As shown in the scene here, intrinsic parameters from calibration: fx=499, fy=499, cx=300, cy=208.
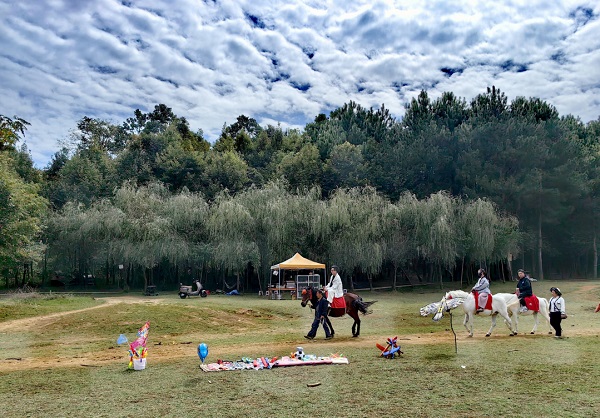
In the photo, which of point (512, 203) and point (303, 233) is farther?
point (512, 203)

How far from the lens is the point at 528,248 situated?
38.7m

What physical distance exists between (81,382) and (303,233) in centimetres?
2334

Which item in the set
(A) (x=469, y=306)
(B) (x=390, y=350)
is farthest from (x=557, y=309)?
(B) (x=390, y=350)

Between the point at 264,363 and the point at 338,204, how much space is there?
2261 cm

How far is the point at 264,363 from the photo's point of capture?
9.24 metres

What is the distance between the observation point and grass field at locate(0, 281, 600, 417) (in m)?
6.70

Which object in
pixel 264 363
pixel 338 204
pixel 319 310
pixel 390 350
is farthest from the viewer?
pixel 338 204

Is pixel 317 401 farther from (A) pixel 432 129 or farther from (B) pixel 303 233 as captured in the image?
(A) pixel 432 129

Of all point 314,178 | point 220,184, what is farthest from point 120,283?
point 314,178

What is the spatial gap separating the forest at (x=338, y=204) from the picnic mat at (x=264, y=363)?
20282 mm

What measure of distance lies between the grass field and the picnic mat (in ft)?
0.82

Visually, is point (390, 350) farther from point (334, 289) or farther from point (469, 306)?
point (469, 306)

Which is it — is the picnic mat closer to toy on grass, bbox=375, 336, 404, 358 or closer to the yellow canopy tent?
toy on grass, bbox=375, 336, 404, 358

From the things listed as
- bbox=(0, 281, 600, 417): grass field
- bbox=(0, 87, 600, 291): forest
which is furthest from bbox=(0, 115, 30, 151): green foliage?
bbox=(0, 281, 600, 417): grass field
